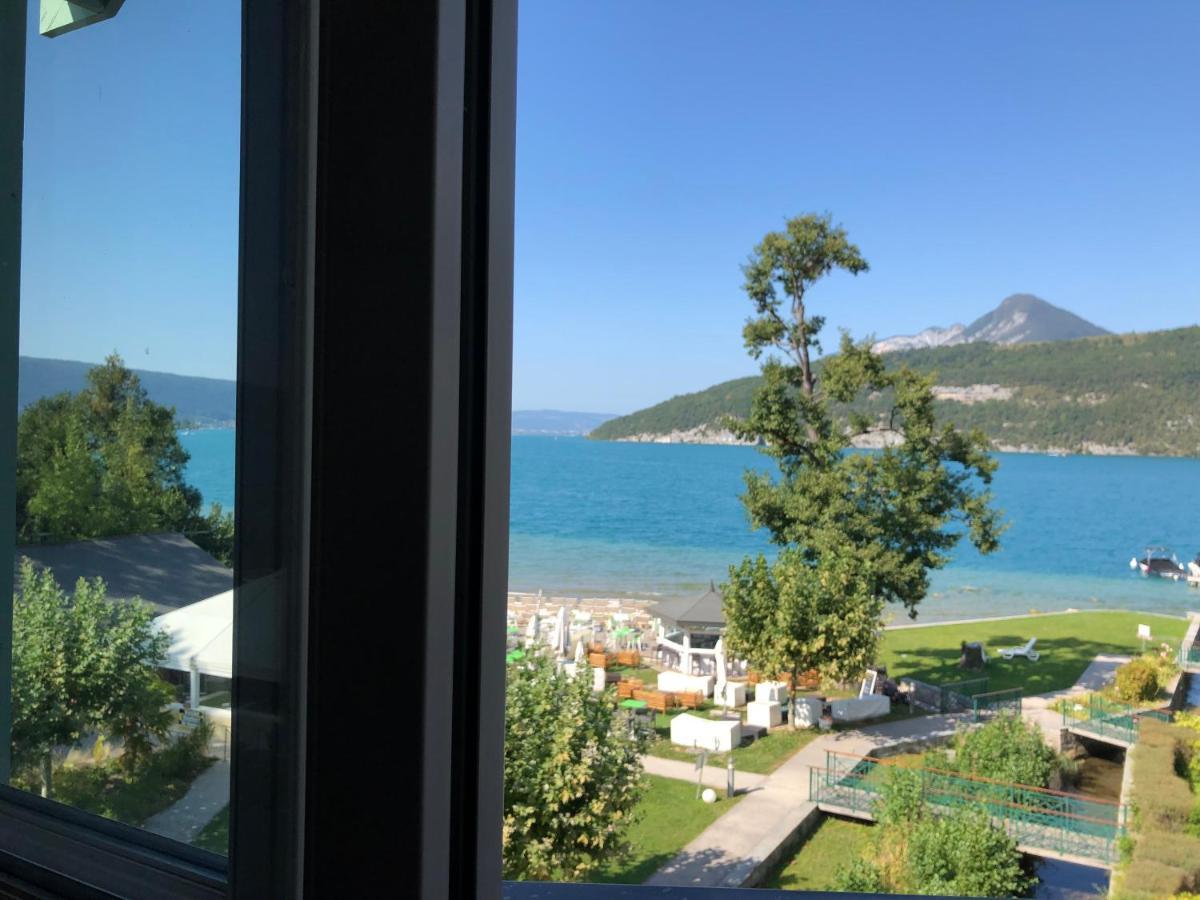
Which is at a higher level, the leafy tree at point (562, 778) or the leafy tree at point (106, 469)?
the leafy tree at point (106, 469)

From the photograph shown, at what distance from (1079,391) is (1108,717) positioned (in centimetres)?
357

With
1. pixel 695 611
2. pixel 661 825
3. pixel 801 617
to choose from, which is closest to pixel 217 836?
pixel 801 617

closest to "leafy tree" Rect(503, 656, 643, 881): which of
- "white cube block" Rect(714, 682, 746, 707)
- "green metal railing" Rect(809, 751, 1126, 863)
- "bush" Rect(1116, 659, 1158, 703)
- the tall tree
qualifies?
the tall tree

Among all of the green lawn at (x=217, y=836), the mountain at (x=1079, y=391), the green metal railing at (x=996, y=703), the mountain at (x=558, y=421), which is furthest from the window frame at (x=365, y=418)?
the mountain at (x=558, y=421)

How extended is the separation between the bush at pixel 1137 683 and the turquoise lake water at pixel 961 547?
1.21 metres

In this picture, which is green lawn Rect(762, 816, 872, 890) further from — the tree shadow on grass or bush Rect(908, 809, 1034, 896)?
the tree shadow on grass

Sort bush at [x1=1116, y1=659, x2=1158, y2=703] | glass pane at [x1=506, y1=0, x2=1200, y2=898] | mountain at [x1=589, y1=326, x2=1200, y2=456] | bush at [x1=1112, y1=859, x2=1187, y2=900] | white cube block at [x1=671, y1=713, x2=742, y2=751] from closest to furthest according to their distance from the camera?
bush at [x1=1112, y1=859, x2=1187, y2=900]
glass pane at [x1=506, y1=0, x2=1200, y2=898]
white cube block at [x1=671, y1=713, x2=742, y2=751]
bush at [x1=1116, y1=659, x2=1158, y2=703]
mountain at [x1=589, y1=326, x2=1200, y2=456]

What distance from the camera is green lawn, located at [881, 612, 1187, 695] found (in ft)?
22.4

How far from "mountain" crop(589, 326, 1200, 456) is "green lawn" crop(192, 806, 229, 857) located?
7.87m

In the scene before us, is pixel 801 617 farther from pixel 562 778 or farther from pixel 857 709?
pixel 562 778

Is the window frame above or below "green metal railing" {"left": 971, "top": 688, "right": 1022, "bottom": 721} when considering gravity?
above

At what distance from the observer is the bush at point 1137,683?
244 inches

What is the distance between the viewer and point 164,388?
280mm

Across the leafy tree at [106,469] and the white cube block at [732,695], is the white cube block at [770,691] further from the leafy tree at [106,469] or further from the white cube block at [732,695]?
the leafy tree at [106,469]
